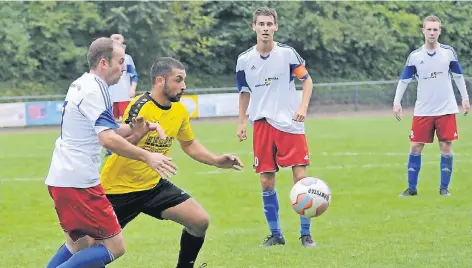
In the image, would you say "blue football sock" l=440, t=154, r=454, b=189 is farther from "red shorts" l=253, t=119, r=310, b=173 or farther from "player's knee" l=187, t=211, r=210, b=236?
"player's knee" l=187, t=211, r=210, b=236

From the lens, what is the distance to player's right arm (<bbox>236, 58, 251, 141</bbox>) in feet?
30.5

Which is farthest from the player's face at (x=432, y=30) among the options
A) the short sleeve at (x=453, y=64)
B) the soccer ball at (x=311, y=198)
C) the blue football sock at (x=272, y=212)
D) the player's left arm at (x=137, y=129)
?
the player's left arm at (x=137, y=129)

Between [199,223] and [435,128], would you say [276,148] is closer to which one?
[199,223]

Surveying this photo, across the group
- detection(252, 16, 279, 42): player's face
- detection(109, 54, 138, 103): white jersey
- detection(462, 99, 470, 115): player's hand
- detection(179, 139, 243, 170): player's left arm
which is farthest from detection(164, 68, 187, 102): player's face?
detection(109, 54, 138, 103): white jersey

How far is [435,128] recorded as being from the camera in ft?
40.2

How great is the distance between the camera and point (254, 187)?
44.1ft

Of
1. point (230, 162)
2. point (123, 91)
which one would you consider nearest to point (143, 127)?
point (230, 162)

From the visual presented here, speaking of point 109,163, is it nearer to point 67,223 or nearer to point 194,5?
point 67,223

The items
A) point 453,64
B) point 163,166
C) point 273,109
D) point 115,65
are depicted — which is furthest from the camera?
point 453,64

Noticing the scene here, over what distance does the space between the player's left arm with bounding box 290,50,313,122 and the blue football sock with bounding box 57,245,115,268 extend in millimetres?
2966

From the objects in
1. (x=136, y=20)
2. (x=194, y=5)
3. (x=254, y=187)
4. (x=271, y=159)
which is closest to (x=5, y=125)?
(x=136, y=20)

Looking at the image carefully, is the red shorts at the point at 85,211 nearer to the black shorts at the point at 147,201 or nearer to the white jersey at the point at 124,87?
the black shorts at the point at 147,201

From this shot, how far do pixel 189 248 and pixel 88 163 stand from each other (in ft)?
5.19

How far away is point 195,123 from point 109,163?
22.9 metres
